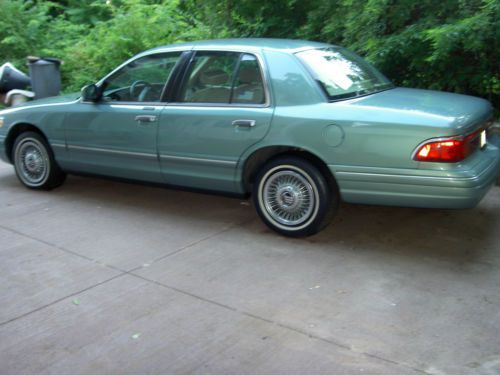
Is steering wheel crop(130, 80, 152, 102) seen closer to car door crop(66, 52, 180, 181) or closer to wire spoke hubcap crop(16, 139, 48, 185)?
car door crop(66, 52, 180, 181)

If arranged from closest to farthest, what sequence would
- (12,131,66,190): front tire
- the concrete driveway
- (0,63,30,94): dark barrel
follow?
the concrete driveway < (12,131,66,190): front tire < (0,63,30,94): dark barrel

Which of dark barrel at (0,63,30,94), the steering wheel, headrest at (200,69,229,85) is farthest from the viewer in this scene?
dark barrel at (0,63,30,94)

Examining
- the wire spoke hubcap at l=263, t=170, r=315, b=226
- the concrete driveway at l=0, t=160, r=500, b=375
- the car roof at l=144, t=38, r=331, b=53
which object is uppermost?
the car roof at l=144, t=38, r=331, b=53

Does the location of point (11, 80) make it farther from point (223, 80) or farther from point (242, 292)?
point (242, 292)

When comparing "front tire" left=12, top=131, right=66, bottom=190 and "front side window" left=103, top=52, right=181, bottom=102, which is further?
"front tire" left=12, top=131, right=66, bottom=190

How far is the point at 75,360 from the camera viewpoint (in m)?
3.20

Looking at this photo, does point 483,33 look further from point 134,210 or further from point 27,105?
point 27,105

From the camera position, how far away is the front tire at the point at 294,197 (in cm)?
476

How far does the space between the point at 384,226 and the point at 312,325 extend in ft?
6.48

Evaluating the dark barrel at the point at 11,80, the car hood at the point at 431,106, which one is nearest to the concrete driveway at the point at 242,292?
the car hood at the point at 431,106

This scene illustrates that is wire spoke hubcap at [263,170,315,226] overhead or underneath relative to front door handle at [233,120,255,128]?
underneath

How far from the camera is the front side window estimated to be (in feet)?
18.2

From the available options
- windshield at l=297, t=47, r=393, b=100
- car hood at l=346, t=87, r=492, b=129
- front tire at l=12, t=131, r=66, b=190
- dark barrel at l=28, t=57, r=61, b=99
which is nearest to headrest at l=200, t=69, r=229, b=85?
windshield at l=297, t=47, r=393, b=100

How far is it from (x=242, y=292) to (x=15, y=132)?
3995mm
